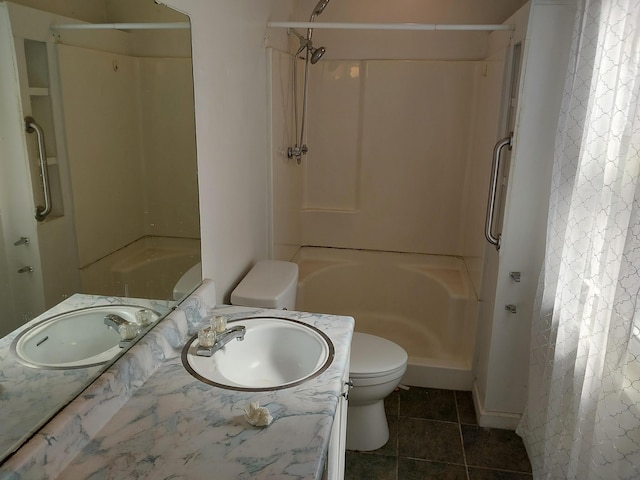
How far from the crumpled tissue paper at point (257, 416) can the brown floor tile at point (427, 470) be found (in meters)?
1.25

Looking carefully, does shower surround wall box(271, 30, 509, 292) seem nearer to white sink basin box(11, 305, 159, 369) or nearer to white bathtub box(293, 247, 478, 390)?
white bathtub box(293, 247, 478, 390)

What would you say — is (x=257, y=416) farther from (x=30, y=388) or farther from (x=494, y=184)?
(x=494, y=184)

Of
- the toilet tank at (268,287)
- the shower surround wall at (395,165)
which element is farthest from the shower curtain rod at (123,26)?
the shower surround wall at (395,165)

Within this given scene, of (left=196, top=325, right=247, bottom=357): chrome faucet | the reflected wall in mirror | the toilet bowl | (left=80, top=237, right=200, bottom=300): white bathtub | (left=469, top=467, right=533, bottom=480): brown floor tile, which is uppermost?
the reflected wall in mirror

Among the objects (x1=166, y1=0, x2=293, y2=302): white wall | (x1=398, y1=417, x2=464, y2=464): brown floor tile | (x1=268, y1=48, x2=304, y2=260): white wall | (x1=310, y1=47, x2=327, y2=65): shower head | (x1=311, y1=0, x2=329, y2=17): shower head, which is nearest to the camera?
(x1=166, y1=0, x2=293, y2=302): white wall

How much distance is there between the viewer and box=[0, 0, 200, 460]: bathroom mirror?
98cm

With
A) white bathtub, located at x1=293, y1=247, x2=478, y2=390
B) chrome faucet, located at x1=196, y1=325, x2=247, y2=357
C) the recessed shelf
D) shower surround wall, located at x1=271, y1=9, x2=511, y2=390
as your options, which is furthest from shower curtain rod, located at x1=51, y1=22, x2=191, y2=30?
white bathtub, located at x1=293, y1=247, x2=478, y2=390

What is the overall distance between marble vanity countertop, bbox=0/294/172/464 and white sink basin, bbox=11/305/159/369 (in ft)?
0.05

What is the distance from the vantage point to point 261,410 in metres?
1.19

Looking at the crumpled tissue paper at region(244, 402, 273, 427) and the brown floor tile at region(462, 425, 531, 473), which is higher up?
the crumpled tissue paper at region(244, 402, 273, 427)

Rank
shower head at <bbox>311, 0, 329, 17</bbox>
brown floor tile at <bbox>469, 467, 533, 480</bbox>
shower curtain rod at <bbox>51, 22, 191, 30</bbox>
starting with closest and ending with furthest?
shower curtain rod at <bbox>51, 22, 191, 30</bbox> < brown floor tile at <bbox>469, 467, 533, 480</bbox> < shower head at <bbox>311, 0, 329, 17</bbox>

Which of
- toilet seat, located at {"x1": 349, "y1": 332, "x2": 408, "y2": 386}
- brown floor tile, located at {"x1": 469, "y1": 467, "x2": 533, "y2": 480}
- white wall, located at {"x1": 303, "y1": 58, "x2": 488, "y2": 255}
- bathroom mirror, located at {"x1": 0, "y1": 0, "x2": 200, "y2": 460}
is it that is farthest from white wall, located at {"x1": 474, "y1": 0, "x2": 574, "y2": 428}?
bathroom mirror, located at {"x1": 0, "y1": 0, "x2": 200, "y2": 460}

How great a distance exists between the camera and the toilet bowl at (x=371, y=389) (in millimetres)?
2270

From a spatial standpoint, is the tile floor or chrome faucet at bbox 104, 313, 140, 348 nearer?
chrome faucet at bbox 104, 313, 140, 348
